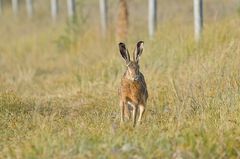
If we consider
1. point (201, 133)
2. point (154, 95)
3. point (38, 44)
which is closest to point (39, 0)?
point (38, 44)

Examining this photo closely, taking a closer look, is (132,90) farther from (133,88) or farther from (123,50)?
(123,50)

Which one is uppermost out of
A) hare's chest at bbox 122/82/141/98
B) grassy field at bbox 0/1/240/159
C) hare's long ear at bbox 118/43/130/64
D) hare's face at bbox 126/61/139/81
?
hare's long ear at bbox 118/43/130/64

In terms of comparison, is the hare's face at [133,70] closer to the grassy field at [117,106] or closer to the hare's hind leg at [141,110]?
the hare's hind leg at [141,110]

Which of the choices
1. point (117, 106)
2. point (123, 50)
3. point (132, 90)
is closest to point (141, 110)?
point (132, 90)

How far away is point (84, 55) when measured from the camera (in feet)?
41.4

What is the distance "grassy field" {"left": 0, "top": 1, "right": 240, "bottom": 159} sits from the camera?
14.9 feet

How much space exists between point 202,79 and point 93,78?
2717 millimetres

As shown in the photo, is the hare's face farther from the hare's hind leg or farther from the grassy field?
the grassy field

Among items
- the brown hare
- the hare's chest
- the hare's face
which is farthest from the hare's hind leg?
the hare's face

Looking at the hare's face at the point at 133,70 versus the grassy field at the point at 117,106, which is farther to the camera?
the hare's face at the point at 133,70

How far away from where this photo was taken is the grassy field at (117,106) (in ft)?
14.9

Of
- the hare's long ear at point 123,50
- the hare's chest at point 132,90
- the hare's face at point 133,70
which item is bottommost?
the hare's chest at point 132,90

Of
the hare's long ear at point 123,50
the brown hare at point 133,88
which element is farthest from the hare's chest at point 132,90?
the hare's long ear at point 123,50

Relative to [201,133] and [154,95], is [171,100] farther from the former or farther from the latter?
[201,133]
